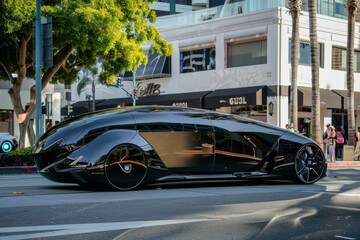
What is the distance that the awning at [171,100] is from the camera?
114 ft

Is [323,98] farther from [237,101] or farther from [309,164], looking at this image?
[309,164]

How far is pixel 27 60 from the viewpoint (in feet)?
81.1

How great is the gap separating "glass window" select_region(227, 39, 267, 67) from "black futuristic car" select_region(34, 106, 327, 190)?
22.3 m

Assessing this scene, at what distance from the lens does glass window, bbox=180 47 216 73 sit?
36031 millimetres

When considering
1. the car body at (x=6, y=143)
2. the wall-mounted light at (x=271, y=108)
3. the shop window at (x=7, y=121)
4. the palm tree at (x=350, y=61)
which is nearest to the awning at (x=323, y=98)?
the wall-mounted light at (x=271, y=108)

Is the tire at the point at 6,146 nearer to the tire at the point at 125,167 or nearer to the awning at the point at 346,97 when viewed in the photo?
the tire at the point at 125,167

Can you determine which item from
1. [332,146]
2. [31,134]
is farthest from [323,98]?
[31,134]

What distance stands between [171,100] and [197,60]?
10.3ft

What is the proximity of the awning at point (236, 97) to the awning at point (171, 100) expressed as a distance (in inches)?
31.3

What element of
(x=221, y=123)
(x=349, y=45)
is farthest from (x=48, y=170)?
(x=349, y=45)

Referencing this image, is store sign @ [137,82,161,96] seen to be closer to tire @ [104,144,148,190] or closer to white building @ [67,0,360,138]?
white building @ [67,0,360,138]

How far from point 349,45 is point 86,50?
542 inches

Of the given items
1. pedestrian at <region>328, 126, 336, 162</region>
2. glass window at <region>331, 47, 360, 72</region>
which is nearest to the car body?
pedestrian at <region>328, 126, 336, 162</region>

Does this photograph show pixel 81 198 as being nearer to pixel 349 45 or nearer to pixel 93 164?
pixel 93 164
